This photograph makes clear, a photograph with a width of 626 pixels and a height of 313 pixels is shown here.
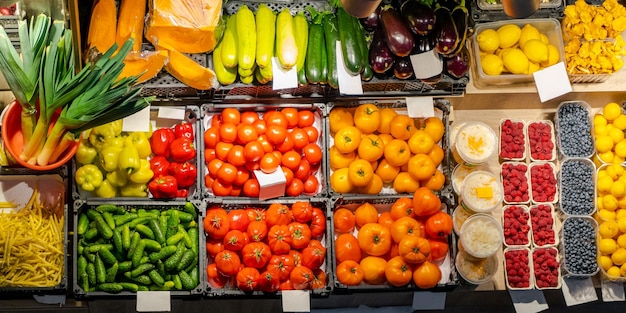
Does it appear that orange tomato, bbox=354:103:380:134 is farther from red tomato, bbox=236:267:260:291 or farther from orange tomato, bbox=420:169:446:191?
red tomato, bbox=236:267:260:291

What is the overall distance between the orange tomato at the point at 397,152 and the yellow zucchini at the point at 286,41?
25.9 inches

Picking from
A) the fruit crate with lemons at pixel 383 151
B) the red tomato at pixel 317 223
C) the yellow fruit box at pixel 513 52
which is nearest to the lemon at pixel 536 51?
the yellow fruit box at pixel 513 52

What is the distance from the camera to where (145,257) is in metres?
3.70

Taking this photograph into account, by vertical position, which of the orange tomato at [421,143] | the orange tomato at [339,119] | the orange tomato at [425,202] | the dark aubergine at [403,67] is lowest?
the orange tomato at [425,202]

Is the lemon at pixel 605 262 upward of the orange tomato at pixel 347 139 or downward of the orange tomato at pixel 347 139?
downward

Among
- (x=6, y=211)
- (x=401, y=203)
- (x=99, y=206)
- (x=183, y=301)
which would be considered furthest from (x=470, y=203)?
(x=6, y=211)

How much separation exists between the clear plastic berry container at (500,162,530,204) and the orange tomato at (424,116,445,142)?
43 centimetres

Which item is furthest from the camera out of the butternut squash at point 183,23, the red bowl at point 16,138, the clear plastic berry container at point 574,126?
the clear plastic berry container at point 574,126

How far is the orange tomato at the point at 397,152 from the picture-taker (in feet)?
12.5

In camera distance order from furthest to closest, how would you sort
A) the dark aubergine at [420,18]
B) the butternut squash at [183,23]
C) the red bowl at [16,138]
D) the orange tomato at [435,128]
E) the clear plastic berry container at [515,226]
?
the clear plastic berry container at [515,226]
the orange tomato at [435,128]
the dark aubergine at [420,18]
the butternut squash at [183,23]
the red bowl at [16,138]

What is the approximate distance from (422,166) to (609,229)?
1101 mm

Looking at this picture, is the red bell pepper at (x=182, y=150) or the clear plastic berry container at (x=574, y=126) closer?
the red bell pepper at (x=182, y=150)

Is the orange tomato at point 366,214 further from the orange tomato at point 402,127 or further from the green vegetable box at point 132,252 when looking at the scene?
the green vegetable box at point 132,252

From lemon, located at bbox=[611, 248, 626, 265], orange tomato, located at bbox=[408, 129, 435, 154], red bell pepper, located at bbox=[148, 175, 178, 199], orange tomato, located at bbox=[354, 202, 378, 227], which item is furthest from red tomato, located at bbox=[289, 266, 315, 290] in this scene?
lemon, located at bbox=[611, 248, 626, 265]
